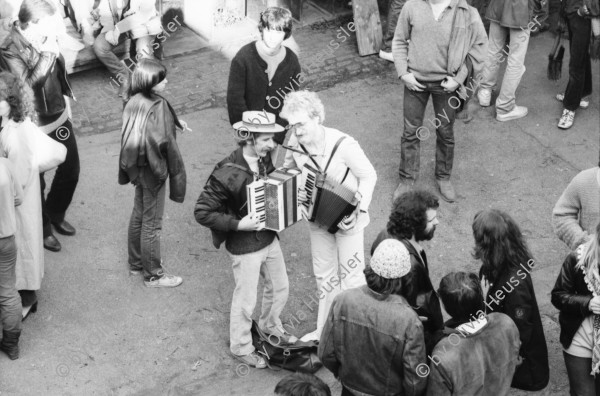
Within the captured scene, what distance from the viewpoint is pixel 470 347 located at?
17.7 feet

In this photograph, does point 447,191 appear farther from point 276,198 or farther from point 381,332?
point 381,332

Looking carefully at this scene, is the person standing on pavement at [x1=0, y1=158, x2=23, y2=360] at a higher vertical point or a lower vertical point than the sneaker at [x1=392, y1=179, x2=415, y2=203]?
higher

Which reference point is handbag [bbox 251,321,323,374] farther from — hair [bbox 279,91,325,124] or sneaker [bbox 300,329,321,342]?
hair [bbox 279,91,325,124]

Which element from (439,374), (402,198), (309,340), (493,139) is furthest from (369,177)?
(493,139)

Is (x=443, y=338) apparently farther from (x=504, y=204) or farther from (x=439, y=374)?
(x=504, y=204)

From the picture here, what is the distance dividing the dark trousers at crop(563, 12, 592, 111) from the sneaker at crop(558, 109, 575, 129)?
0.04 metres

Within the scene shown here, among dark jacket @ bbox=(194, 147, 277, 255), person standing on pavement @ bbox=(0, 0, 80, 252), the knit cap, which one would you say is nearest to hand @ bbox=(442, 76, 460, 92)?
dark jacket @ bbox=(194, 147, 277, 255)

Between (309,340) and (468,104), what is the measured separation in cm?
397

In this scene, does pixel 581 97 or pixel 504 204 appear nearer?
pixel 504 204

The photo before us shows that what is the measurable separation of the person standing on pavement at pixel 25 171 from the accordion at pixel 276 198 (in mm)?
1716

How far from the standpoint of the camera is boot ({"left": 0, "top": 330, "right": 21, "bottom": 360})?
676 cm

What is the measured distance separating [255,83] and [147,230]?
149 centimetres

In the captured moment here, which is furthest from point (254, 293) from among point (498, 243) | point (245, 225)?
point (498, 243)

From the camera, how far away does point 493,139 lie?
9539 mm
